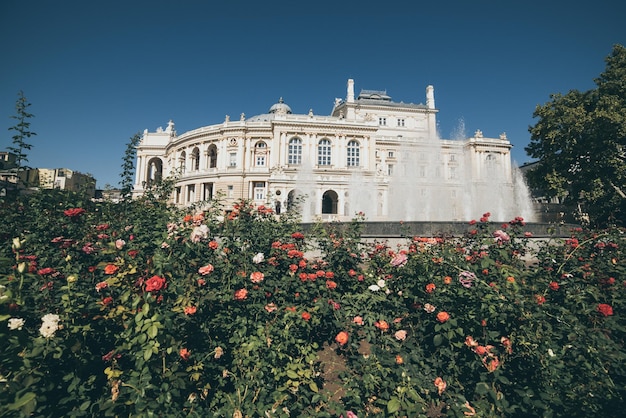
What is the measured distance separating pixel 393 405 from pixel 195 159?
5031cm

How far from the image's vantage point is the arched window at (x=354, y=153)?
4169 cm

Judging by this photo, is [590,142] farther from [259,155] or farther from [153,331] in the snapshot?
[259,155]

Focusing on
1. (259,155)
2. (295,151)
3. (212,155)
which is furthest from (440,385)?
(212,155)

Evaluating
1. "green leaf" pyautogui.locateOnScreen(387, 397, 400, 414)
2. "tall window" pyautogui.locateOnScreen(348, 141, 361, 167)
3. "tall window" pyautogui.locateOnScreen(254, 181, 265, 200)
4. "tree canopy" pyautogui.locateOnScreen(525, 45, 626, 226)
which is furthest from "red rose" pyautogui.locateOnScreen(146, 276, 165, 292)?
"tall window" pyautogui.locateOnScreen(348, 141, 361, 167)

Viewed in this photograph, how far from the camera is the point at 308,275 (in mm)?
3654

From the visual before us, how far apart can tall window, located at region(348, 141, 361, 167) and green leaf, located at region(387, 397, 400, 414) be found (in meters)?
40.1

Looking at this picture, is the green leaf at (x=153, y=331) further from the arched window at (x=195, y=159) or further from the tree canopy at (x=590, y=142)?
the arched window at (x=195, y=159)

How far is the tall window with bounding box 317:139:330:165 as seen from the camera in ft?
135

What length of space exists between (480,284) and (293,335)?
83.3 inches

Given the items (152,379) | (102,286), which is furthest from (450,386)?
(102,286)

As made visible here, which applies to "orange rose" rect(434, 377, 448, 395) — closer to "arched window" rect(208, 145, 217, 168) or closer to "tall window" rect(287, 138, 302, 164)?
"tall window" rect(287, 138, 302, 164)

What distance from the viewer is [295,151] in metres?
40.8

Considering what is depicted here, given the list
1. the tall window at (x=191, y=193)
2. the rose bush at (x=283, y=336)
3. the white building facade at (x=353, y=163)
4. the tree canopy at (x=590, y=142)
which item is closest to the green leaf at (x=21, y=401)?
the rose bush at (x=283, y=336)

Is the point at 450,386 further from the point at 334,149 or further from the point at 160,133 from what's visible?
the point at 160,133
